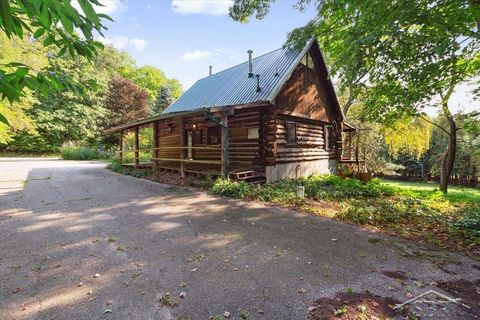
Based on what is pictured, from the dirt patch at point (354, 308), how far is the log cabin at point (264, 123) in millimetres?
6727

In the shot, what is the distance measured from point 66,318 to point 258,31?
13.7 metres

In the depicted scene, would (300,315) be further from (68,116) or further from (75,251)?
(68,116)

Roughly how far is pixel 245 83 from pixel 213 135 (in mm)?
3091

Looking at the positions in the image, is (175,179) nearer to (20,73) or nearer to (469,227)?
(469,227)

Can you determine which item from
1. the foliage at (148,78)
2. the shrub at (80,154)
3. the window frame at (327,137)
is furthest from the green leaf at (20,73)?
the foliage at (148,78)

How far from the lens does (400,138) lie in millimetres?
18531

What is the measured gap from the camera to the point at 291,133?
1204 centimetres

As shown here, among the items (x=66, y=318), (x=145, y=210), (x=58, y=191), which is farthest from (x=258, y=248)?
(x=58, y=191)

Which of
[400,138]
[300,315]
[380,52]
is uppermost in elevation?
[380,52]

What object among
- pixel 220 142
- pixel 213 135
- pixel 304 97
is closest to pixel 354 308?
pixel 220 142

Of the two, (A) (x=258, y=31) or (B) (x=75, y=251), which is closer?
(B) (x=75, y=251)

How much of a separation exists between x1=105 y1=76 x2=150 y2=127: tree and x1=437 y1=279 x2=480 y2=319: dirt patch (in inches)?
1325

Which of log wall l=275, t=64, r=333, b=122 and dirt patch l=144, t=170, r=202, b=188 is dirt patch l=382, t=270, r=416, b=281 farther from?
log wall l=275, t=64, r=333, b=122

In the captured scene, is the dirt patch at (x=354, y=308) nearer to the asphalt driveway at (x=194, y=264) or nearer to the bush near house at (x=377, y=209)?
the asphalt driveway at (x=194, y=264)
